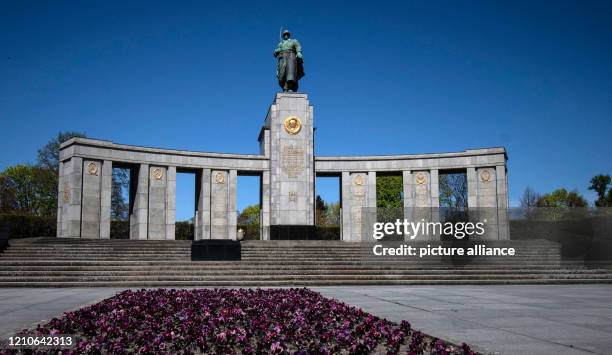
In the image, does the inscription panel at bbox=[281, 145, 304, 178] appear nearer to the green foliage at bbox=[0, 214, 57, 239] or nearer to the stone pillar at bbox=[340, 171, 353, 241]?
the stone pillar at bbox=[340, 171, 353, 241]

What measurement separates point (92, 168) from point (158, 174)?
14.6 feet

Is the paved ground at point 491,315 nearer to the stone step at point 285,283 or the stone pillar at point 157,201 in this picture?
the stone step at point 285,283

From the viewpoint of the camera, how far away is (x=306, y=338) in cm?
728

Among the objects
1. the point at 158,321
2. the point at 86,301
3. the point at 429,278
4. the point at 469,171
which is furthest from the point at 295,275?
the point at 469,171

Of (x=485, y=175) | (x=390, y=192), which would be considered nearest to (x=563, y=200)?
(x=390, y=192)

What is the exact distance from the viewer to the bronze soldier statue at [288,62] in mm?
38062

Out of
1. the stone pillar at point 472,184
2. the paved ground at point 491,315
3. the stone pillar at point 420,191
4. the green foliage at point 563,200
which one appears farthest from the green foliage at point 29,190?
the green foliage at point 563,200

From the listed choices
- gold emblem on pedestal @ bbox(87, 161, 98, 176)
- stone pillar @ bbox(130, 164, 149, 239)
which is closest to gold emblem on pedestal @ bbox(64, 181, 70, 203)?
gold emblem on pedestal @ bbox(87, 161, 98, 176)

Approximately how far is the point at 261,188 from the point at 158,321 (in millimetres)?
30414

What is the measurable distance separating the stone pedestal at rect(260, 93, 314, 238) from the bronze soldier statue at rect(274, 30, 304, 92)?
119 centimetres

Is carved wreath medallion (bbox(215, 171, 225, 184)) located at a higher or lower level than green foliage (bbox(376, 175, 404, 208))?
lower

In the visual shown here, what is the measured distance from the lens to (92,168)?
1337 inches

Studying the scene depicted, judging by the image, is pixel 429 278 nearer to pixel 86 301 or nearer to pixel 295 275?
pixel 295 275

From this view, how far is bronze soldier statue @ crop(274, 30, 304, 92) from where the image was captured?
38062mm
